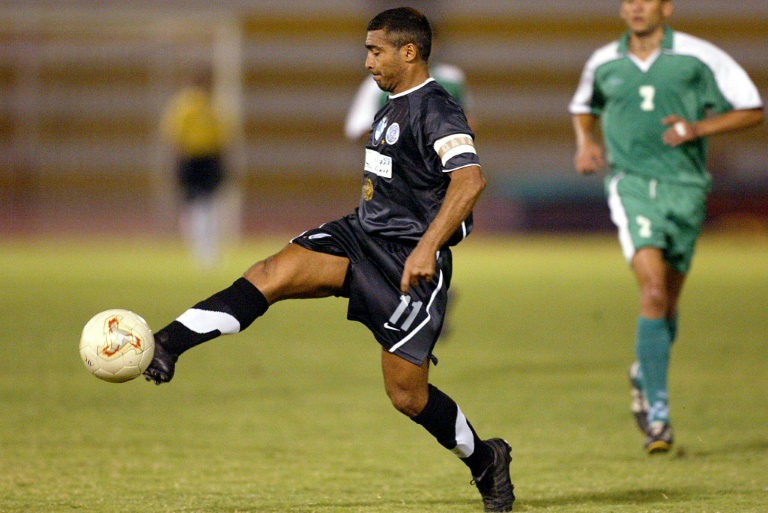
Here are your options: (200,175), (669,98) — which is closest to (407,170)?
(669,98)

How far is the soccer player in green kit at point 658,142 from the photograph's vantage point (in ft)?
20.5

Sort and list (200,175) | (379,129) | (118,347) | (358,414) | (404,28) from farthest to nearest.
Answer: (200,175) < (358,414) < (379,129) < (404,28) < (118,347)

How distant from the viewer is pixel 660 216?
632 centimetres

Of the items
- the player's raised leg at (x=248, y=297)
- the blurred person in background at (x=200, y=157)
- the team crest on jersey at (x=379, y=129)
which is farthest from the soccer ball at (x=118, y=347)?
the blurred person in background at (x=200, y=157)

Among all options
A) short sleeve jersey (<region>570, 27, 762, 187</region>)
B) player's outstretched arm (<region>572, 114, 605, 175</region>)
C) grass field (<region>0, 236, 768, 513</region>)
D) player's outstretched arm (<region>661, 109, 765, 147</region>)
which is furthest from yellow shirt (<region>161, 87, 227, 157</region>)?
player's outstretched arm (<region>661, 109, 765, 147</region>)

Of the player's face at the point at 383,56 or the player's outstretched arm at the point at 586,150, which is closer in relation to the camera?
the player's face at the point at 383,56

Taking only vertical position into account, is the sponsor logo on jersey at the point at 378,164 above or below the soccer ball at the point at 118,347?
above

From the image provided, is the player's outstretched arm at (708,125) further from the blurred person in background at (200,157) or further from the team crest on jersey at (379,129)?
the blurred person in background at (200,157)

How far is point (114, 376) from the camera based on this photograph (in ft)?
14.2

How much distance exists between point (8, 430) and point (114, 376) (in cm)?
226

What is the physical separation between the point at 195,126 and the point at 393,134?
13.1 m

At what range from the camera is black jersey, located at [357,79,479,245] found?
459 centimetres

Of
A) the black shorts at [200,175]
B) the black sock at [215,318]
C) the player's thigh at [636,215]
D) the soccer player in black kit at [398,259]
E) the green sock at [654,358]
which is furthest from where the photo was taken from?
the black shorts at [200,175]

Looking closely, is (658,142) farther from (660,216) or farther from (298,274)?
(298,274)
